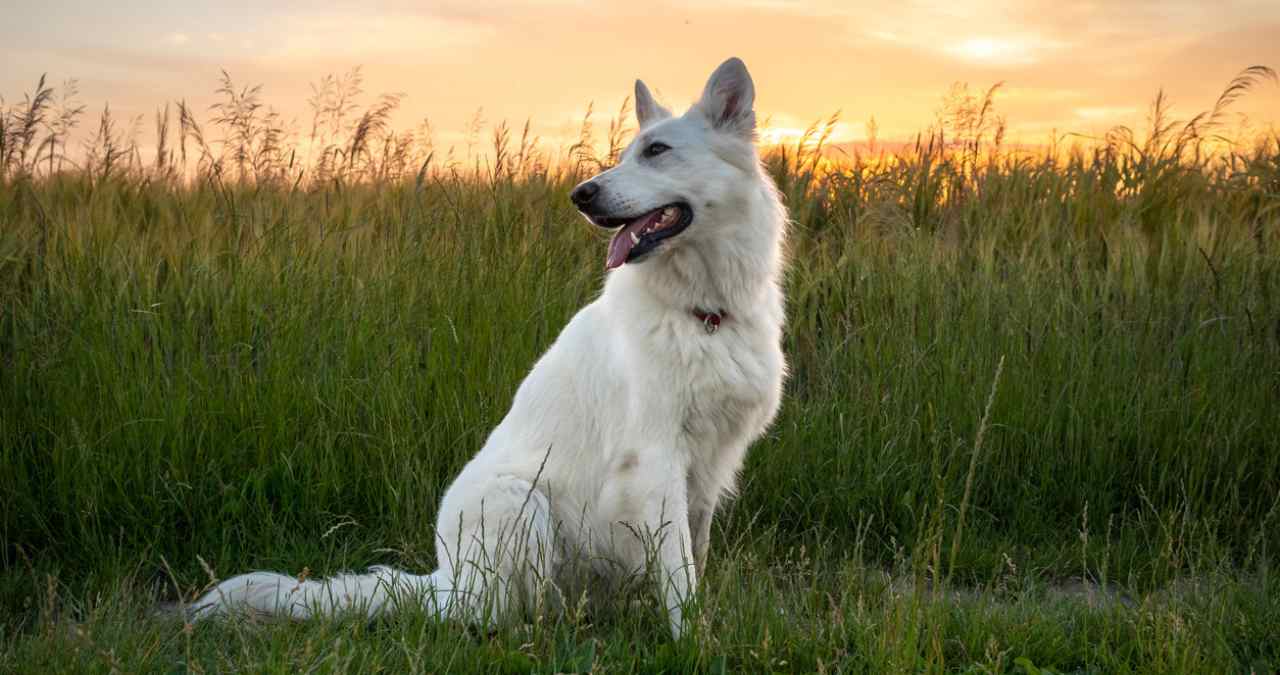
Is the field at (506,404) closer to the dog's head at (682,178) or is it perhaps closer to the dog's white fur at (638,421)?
the dog's white fur at (638,421)

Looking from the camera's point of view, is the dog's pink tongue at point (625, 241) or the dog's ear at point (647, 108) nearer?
the dog's pink tongue at point (625, 241)

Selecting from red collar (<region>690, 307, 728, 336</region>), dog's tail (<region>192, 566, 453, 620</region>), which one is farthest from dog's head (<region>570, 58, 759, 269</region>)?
dog's tail (<region>192, 566, 453, 620</region>)

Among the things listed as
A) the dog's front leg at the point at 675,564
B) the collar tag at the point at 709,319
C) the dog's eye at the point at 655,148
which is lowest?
the dog's front leg at the point at 675,564

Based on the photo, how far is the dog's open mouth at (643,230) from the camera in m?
3.61

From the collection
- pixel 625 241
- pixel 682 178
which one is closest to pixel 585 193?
pixel 625 241

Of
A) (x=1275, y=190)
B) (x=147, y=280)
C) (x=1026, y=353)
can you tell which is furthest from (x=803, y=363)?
(x=1275, y=190)

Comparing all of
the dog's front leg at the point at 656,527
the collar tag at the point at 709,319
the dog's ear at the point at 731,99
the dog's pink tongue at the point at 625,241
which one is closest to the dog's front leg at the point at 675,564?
the dog's front leg at the point at 656,527

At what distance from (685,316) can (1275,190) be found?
6874 millimetres

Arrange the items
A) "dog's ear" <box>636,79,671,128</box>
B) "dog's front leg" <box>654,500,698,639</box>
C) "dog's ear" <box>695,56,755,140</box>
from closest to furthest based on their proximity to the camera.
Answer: "dog's front leg" <box>654,500,698,639</box> < "dog's ear" <box>695,56,755,140</box> < "dog's ear" <box>636,79,671,128</box>

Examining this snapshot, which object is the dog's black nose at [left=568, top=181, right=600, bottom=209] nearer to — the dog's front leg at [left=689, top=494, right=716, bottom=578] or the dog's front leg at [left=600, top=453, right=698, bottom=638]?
the dog's front leg at [left=600, top=453, right=698, bottom=638]

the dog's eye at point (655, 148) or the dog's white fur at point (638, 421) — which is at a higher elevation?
the dog's eye at point (655, 148)

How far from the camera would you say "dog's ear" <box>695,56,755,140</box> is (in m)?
3.90

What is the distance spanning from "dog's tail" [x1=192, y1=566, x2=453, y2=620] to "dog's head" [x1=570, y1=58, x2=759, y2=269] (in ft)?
4.10

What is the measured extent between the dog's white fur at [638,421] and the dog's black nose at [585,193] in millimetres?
25
